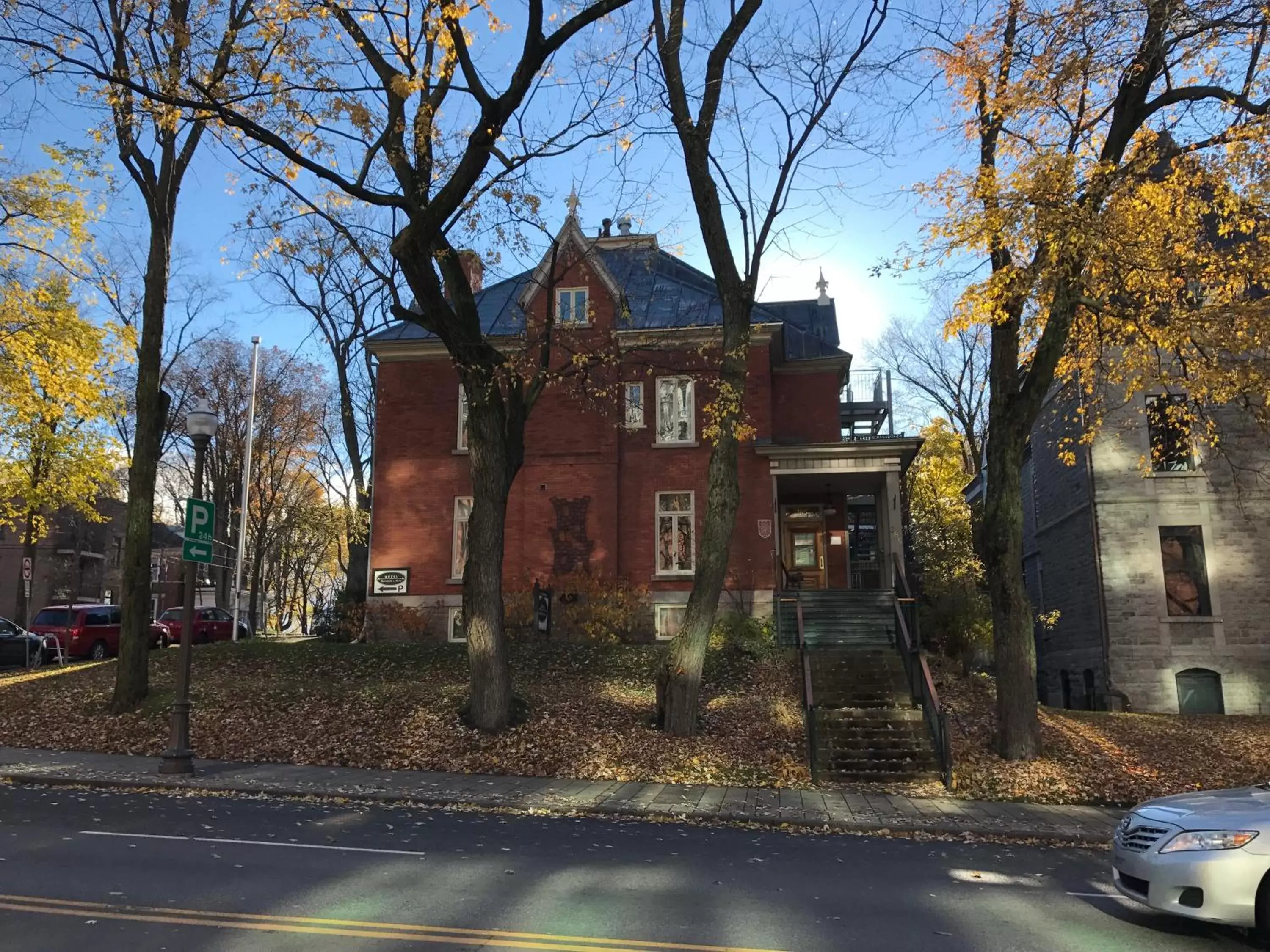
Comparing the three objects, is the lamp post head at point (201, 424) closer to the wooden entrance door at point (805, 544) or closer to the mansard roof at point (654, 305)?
the mansard roof at point (654, 305)

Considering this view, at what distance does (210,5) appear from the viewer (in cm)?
1266

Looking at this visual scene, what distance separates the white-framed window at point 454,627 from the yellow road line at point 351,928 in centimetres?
1629

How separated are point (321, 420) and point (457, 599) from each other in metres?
23.8

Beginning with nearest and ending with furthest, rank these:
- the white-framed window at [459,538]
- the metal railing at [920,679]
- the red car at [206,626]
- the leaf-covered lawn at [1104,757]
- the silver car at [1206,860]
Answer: the silver car at [1206,860] → the leaf-covered lawn at [1104,757] → the metal railing at [920,679] → the white-framed window at [459,538] → the red car at [206,626]

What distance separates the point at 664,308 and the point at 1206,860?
784 inches

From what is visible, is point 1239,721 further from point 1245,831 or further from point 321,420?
point 321,420

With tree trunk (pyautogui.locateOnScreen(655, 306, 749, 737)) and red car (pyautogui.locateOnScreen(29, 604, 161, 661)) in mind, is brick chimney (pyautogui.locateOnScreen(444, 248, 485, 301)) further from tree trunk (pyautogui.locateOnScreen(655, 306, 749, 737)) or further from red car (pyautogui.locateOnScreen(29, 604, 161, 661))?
red car (pyautogui.locateOnScreen(29, 604, 161, 661))

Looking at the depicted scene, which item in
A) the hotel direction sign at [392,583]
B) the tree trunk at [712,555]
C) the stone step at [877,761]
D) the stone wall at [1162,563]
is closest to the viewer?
the stone step at [877,761]

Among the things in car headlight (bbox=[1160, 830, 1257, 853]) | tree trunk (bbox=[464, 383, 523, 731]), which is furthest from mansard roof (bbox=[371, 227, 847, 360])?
car headlight (bbox=[1160, 830, 1257, 853])

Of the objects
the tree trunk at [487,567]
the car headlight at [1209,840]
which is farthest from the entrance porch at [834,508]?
the car headlight at [1209,840]

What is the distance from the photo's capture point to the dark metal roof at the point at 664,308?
2300 cm

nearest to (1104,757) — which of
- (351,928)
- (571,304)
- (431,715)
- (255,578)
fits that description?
(431,715)

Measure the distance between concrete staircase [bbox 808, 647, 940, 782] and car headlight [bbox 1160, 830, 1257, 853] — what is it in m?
7.04

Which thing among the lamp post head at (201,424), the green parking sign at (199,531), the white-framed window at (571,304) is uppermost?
the white-framed window at (571,304)
